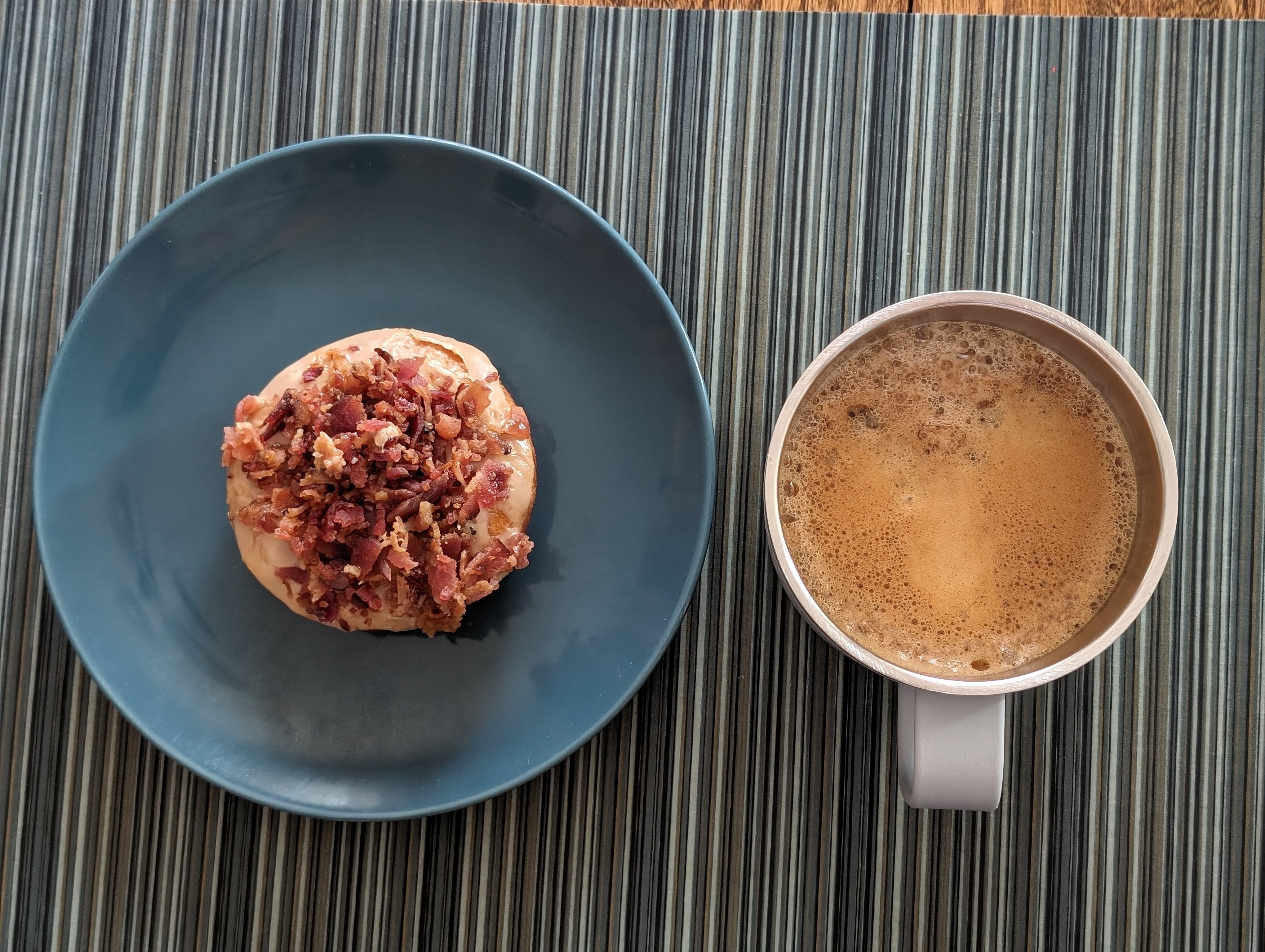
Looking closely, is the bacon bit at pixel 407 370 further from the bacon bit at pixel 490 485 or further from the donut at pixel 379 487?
the bacon bit at pixel 490 485

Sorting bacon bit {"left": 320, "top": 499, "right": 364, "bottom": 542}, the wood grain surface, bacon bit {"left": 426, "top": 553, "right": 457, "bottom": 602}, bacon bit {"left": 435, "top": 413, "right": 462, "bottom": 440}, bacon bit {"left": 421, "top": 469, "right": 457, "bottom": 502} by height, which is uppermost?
the wood grain surface

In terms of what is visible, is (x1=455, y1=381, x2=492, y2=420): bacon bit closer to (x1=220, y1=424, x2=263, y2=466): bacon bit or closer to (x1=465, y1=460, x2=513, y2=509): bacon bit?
(x1=465, y1=460, x2=513, y2=509): bacon bit

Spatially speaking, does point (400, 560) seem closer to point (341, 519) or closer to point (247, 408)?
point (341, 519)

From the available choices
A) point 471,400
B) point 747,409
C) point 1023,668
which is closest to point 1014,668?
point 1023,668

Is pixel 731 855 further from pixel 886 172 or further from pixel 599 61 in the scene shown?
pixel 599 61

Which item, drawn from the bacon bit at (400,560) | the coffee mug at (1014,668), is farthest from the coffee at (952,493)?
the bacon bit at (400,560)

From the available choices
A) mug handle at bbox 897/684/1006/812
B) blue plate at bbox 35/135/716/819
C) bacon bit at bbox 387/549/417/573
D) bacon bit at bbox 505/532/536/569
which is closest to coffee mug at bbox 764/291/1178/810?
mug handle at bbox 897/684/1006/812
